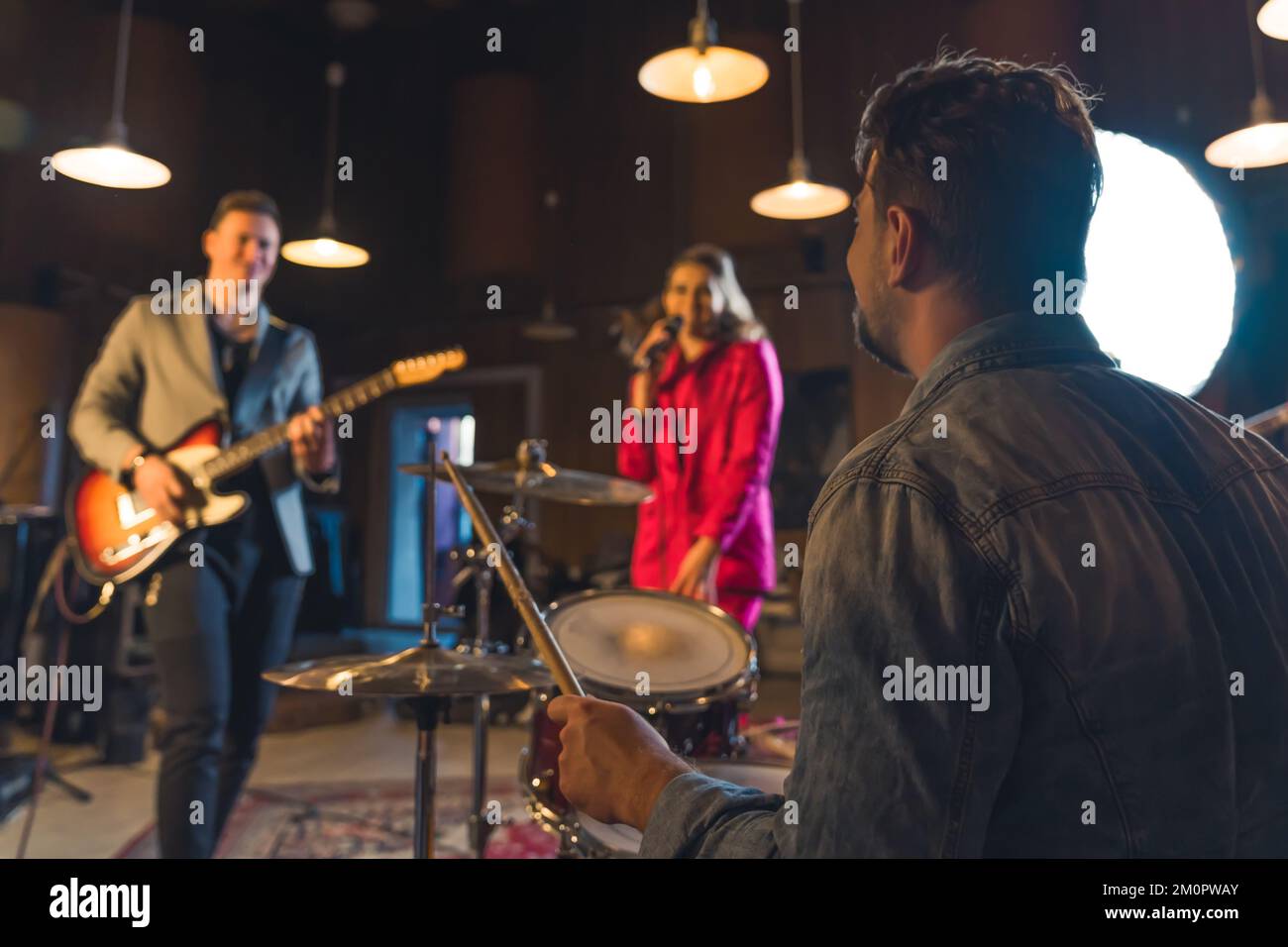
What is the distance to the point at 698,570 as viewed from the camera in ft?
7.82

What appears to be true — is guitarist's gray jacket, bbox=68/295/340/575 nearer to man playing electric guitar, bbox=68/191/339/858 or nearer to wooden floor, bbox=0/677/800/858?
man playing electric guitar, bbox=68/191/339/858

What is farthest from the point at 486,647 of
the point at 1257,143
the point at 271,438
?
the point at 1257,143

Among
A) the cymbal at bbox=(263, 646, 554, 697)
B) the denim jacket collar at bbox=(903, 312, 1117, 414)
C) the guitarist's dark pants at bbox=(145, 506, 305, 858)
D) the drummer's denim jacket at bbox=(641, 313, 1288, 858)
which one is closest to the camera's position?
the drummer's denim jacket at bbox=(641, 313, 1288, 858)

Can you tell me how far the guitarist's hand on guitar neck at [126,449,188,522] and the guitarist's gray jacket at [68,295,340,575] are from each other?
0.18 ft

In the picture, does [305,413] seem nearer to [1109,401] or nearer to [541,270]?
[1109,401]

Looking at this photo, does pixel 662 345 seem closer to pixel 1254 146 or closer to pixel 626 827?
pixel 626 827

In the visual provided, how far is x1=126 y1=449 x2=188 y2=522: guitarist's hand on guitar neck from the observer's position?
7.14 ft

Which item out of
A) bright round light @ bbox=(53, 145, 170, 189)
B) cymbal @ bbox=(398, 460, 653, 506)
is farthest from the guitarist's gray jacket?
bright round light @ bbox=(53, 145, 170, 189)

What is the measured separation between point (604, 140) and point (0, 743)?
192 inches

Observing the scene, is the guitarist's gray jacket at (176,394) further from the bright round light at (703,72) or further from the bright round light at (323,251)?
the bright round light at (323,251)

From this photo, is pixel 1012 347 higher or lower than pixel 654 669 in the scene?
higher

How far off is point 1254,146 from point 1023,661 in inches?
138

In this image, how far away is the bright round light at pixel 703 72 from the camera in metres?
2.76
